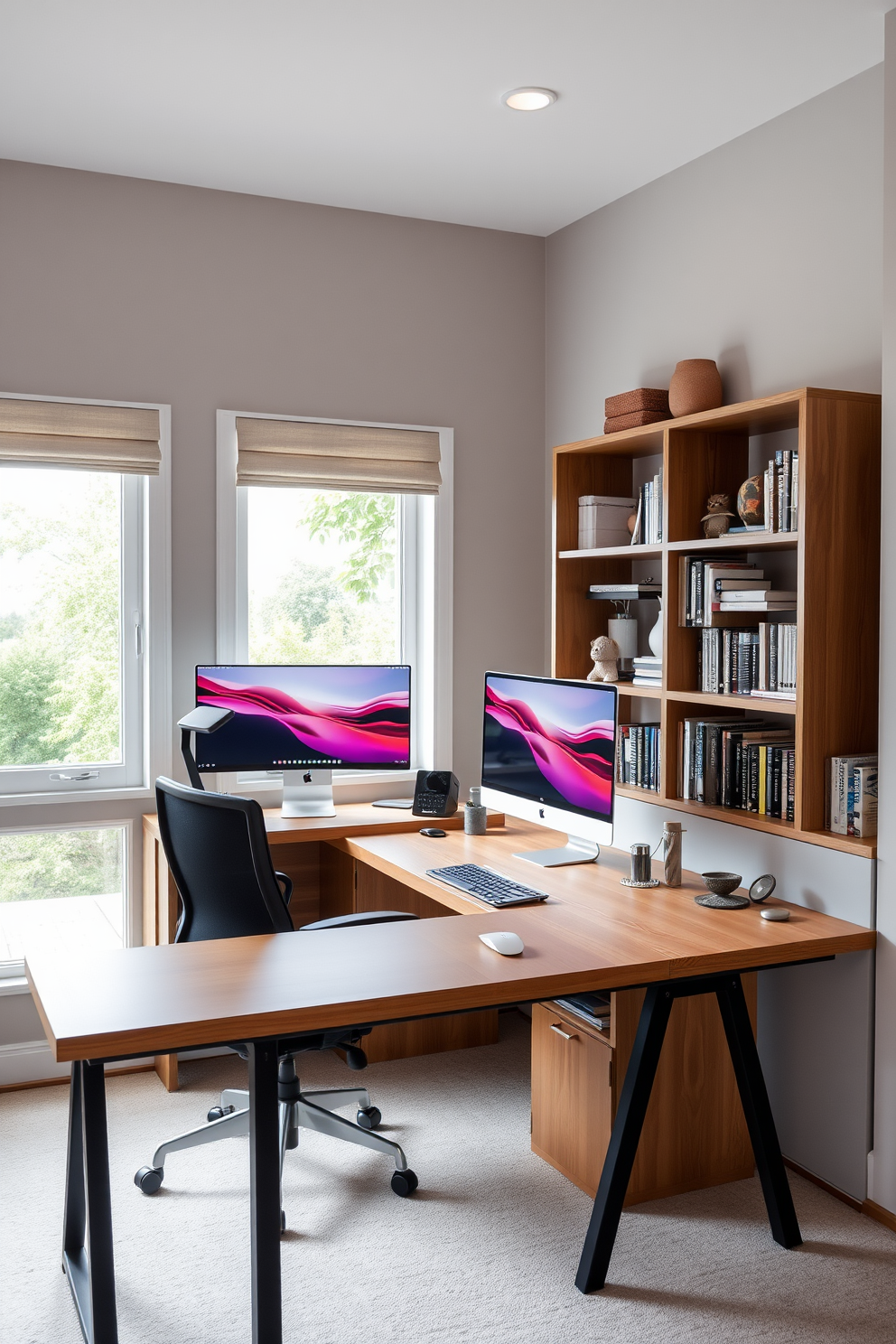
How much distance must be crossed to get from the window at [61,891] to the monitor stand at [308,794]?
0.53m

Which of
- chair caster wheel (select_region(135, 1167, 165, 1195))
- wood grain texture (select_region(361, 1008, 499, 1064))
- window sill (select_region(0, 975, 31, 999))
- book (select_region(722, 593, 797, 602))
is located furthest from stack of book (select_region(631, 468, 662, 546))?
window sill (select_region(0, 975, 31, 999))

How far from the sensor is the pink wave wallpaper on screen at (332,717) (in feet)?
11.8

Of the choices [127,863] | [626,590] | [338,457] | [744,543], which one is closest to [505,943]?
→ [744,543]

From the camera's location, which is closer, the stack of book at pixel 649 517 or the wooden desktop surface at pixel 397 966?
the wooden desktop surface at pixel 397 966

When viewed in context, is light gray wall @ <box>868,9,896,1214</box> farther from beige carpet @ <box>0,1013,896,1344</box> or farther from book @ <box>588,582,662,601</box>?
book @ <box>588,582,662,601</box>

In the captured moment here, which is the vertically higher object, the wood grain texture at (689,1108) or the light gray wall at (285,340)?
the light gray wall at (285,340)

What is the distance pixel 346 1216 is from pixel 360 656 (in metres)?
1.89

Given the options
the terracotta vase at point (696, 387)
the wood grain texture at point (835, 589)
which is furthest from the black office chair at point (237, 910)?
the terracotta vase at point (696, 387)

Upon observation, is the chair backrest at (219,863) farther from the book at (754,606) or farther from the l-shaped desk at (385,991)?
the book at (754,606)

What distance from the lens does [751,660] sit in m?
2.95

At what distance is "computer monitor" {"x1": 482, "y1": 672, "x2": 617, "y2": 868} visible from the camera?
293 cm

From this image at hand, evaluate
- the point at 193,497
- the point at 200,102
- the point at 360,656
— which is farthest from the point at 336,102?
the point at 360,656

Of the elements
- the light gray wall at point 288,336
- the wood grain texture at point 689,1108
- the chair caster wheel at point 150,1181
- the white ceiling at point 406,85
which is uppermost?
the white ceiling at point 406,85

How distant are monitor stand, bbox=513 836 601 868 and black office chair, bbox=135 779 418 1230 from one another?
492 mm
